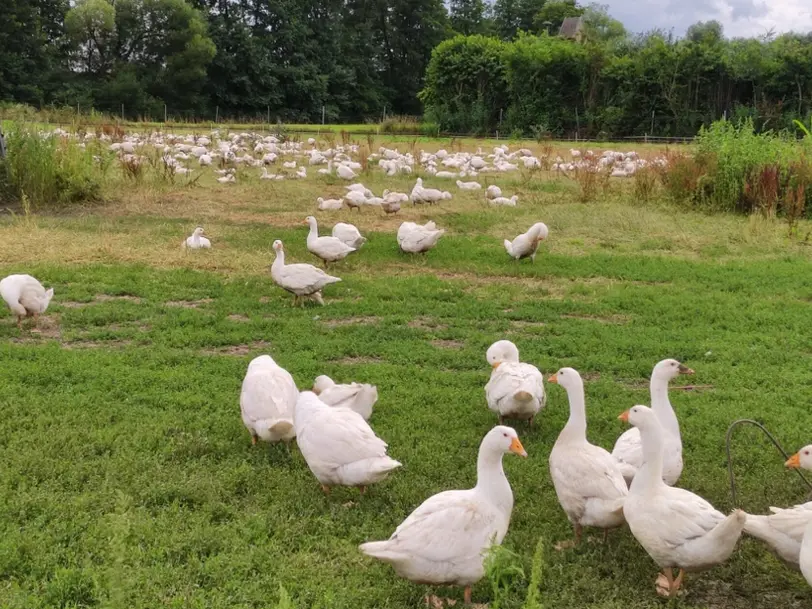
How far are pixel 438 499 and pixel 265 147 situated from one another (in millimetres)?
21986

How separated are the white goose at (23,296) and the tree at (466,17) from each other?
224ft

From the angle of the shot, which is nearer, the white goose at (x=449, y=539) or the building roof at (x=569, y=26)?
the white goose at (x=449, y=539)

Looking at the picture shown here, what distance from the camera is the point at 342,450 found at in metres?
4.02

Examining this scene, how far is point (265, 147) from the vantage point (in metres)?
23.9

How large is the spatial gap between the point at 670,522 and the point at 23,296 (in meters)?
6.15

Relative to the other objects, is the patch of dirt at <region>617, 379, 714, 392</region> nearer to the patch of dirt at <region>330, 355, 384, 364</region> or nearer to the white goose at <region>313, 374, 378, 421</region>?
the patch of dirt at <region>330, 355, 384, 364</region>

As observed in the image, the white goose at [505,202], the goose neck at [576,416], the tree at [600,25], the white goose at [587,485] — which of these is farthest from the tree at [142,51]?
the white goose at [587,485]

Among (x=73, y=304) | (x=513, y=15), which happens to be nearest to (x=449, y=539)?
(x=73, y=304)

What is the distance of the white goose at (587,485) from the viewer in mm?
3688

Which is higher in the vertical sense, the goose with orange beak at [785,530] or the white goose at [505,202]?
the white goose at [505,202]

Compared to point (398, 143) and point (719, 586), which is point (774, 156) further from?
point (398, 143)

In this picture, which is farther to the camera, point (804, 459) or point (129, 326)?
point (129, 326)

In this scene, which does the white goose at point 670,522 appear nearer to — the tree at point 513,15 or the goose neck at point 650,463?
the goose neck at point 650,463

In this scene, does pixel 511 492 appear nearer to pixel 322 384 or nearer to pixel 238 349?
pixel 322 384
